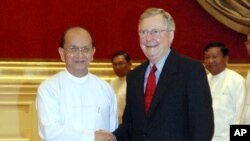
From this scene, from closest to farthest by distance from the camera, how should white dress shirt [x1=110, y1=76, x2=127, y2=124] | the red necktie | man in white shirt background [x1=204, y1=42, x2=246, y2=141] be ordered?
the red necktie, man in white shirt background [x1=204, y1=42, x2=246, y2=141], white dress shirt [x1=110, y1=76, x2=127, y2=124]

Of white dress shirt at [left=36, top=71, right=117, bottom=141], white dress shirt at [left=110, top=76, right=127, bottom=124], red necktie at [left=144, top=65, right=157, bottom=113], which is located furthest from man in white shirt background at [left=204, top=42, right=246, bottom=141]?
red necktie at [left=144, top=65, right=157, bottom=113]

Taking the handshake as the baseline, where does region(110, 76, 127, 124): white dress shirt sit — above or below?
above

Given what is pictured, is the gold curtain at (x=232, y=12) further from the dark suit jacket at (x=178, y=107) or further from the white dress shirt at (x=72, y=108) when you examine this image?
the dark suit jacket at (x=178, y=107)

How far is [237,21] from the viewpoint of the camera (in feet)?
20.5

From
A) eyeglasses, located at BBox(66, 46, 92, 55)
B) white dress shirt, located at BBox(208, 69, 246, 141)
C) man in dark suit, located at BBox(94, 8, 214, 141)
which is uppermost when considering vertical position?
eyeglasses, located at BBox(66, 46, 92, 55)

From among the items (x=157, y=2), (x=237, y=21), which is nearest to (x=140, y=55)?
(x=157, y=2)

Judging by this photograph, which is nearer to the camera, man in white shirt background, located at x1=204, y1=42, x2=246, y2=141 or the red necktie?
Result: the red necktie

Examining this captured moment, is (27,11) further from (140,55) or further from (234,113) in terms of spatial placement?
(234,113)

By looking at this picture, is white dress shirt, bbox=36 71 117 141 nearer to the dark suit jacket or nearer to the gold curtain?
the dark suit jacket

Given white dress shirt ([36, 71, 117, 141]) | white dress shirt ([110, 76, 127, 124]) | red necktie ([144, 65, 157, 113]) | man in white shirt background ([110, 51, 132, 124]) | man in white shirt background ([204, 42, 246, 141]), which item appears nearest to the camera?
red necktie ([144, 65, 157, 113])

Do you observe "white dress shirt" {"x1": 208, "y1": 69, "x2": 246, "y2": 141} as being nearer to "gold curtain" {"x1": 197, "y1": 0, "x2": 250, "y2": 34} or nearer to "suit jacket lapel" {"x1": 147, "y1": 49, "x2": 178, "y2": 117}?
"gold curtain" {"x1": 197, "y1": 0, "x2": 250, "y2": 34}

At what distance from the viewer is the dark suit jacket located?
293 cm

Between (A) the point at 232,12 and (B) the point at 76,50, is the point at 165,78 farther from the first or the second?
(A) the point at 232,12

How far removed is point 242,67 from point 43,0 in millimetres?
2088
